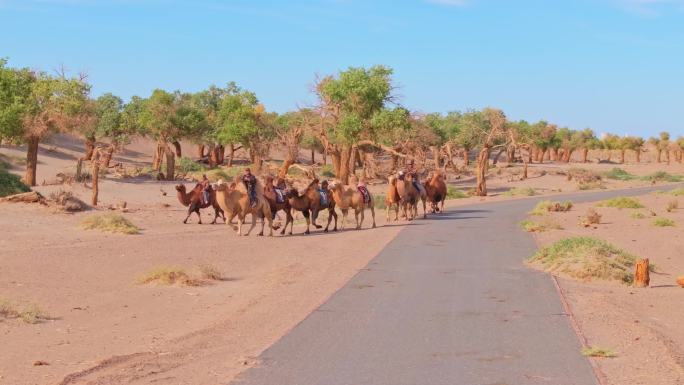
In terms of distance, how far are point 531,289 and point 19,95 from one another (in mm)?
32645

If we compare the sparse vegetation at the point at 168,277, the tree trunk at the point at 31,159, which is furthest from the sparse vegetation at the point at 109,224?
the tree trunk at the point at 31,159

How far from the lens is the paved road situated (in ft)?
29.2

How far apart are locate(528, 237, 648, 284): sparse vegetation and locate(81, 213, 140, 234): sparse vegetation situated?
12.2 m

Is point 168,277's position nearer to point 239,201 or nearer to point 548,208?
point 239,201

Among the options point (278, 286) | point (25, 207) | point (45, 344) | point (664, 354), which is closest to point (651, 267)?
point (278, 286)

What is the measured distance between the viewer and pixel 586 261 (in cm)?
1811

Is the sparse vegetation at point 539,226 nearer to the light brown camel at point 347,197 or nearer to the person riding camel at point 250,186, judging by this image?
the light brown camel at point 347,197

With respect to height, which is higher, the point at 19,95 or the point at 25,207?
the point at 19,95

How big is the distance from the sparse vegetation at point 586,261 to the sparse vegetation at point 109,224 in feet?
39.9

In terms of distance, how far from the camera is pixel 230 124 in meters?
67.2

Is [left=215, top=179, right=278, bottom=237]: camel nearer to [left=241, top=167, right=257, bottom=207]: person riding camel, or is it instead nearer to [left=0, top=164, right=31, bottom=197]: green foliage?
[left=241, top=167, right=257, bottom=207]: person riding camel

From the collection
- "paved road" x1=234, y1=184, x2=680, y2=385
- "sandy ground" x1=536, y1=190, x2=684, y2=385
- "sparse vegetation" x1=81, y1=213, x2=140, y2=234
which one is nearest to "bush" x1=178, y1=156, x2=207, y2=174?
"sparse vegetation" x1=81, y1=213, x2=140, y2=234

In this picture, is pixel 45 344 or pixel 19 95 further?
pixel 19 95

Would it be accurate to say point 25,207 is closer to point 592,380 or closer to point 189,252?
point 189,252
